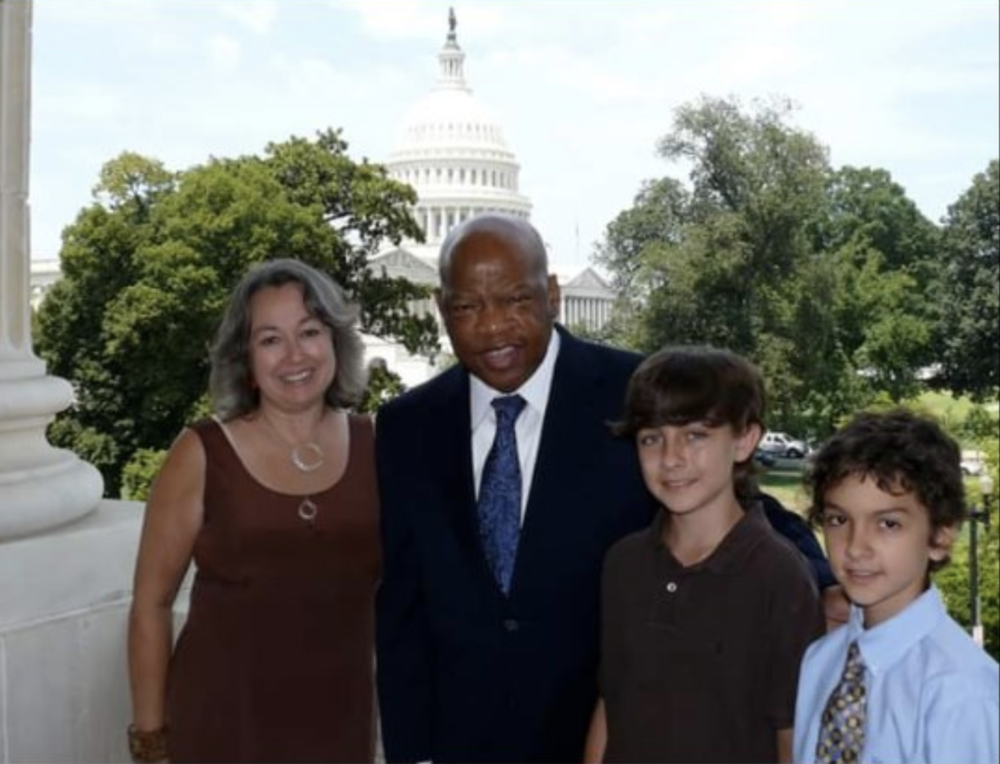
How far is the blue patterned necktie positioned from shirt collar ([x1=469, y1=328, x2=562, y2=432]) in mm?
18

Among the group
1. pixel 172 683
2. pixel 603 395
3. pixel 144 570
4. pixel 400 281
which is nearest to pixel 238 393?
pixel 144 570

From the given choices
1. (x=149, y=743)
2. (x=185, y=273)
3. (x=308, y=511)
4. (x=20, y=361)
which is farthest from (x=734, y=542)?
(x=185, y=273)

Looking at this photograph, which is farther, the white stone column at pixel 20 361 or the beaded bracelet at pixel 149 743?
the white stone column at pixel 20 361

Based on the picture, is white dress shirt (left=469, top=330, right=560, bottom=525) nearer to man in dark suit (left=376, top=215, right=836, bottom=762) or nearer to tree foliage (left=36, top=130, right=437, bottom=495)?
man in dark suit (left=376, top=215, right=836, bottom=762)

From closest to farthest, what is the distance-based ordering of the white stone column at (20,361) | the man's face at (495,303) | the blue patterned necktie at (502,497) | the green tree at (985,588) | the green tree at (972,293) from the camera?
the man's face at (495,303) < the blue patterned necktie at (502,497) < the white stone column at (20,361) < the green tree at (985,588) < the green tree at (972,293)

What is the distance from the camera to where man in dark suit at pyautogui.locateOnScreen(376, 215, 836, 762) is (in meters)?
2.49

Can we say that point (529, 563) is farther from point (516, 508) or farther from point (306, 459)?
point (306, 459)

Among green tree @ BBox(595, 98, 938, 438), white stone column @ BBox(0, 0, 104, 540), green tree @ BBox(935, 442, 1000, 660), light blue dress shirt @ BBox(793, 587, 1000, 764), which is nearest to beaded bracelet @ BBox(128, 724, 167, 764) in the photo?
white stone column @ BBox(0, 0, 104, 540)

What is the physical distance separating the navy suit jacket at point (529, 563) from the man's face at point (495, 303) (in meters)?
0.15

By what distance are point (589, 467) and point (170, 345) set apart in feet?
91.8

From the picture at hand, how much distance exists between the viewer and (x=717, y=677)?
2.27 meters

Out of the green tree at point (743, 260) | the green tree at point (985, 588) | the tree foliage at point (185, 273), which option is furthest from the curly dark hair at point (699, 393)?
the green tree at point (743, 260)

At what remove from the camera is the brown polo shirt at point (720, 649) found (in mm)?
2266

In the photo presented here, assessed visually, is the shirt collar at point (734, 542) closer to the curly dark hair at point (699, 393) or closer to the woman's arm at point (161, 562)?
the curly dark hair at point (699, 393)
